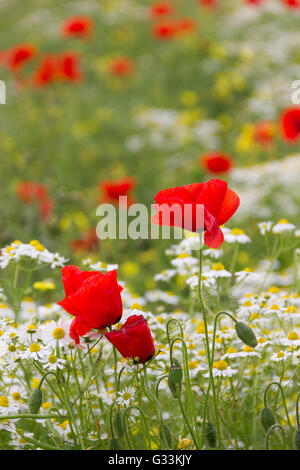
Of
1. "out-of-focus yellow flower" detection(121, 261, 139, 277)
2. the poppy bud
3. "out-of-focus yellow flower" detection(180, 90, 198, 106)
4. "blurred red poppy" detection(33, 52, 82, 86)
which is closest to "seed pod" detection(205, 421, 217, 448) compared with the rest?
the poppy bud

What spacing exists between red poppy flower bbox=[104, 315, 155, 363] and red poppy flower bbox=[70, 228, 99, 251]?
1739 mm

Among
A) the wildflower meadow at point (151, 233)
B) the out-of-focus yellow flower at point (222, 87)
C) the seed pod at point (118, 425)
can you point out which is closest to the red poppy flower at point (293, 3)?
the wildflower meadow at point (151, 233)

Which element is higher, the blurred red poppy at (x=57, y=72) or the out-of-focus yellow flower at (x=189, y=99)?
the out-of-focus yellow flower at (x=189, y=99)

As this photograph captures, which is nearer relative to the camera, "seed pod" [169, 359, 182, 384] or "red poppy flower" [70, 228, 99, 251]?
"seed pod" [169, 359, 182, 384]

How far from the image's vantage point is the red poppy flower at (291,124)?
3057 millimetres

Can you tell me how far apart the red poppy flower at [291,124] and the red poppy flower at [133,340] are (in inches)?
89.2

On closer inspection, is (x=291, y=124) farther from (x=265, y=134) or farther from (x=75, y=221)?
(x=75, y=221)

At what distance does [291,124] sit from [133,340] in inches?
90.9

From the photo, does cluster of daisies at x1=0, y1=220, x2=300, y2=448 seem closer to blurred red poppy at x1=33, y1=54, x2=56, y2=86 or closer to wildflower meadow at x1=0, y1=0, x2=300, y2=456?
wildflower meadow at x1=0, y1=0, x2=300, y2=456

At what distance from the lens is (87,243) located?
9.06ft

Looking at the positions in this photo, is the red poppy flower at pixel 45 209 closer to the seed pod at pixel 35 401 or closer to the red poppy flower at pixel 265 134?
the red poppy flower at pixel 265 134

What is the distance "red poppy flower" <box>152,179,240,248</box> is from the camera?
40.3 inches

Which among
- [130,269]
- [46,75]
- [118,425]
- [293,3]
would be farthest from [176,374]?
[293,3]
